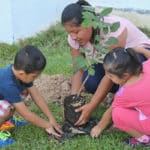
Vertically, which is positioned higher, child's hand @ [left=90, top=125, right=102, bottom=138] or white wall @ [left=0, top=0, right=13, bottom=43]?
child's hand @ [left=90, top=125, right=102, bottom=138]

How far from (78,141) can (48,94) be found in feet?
2.77

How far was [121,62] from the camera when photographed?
295cm

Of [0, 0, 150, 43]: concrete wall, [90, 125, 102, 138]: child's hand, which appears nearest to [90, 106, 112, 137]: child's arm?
[90, 125, 102, 138]: child's hand

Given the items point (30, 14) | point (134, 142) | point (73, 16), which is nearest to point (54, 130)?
point (134, 142)

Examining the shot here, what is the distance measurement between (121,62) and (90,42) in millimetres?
493

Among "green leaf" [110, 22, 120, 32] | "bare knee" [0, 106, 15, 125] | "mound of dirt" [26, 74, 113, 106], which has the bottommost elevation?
"mound of dirt" [26, 74, 113, 106]

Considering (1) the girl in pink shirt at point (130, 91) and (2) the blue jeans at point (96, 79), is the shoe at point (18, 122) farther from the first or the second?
(1) the girl in pink shirt at point (130, 91)

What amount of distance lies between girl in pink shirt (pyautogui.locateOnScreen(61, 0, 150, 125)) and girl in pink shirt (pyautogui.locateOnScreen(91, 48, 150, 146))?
0.22 meters

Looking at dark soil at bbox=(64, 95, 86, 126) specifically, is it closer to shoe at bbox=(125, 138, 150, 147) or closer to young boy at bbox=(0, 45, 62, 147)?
young boy at bbox=(0, 45, 62, 147)

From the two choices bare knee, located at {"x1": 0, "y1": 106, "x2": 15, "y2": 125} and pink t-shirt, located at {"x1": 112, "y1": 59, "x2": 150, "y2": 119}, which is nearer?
pink t-shirt, located at {"x1": 112, "y1": 59, "x2": 150, "y2": 119}

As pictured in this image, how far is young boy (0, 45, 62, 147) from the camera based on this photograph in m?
3.12

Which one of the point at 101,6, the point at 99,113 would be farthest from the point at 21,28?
the point at 99,113

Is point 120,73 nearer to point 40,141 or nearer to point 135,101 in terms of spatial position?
point 135,101

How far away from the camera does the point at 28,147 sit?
3.25 metres
